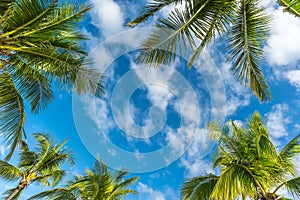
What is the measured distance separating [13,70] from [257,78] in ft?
20.5

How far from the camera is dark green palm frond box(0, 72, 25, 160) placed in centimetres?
662

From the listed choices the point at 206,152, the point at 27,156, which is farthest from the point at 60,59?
the point at 27,156

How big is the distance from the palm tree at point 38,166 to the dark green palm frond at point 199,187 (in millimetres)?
7426

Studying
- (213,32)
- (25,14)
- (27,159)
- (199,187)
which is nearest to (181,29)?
(213,32)

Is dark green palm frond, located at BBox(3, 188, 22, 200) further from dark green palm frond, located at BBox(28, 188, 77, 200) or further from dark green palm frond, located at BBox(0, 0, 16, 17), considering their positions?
dark green palm frond, located at BBox(0, 0, 16, 17)

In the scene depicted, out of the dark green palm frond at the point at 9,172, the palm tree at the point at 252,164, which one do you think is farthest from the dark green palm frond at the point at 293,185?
the dark green palm frond at the point at 9,172

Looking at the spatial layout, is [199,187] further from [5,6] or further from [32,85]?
[5,6]

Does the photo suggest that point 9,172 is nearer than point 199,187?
No

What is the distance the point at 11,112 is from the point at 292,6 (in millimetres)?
6829

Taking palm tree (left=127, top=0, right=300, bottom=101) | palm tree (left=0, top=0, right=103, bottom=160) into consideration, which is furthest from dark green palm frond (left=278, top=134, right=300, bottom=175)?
palm tree (left=0, top=0, right=103, bottom=160)

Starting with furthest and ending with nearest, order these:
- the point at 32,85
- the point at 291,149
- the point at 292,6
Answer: the point at 291,149, the point at 32,85, the point at 292,6

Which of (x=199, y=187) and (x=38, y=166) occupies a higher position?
(x=38, y=166)

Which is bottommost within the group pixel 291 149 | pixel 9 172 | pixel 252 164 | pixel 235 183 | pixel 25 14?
pixel 235 183

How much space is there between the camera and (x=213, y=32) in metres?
7.00
